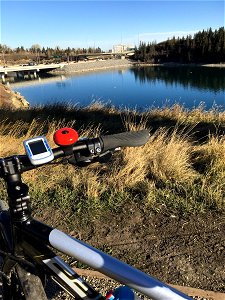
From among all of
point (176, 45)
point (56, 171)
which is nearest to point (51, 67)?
point (176, 45)

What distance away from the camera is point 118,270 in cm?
140

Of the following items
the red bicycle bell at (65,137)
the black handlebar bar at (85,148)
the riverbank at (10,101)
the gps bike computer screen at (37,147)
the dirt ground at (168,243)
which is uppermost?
the red bicycle bell at (65,137)

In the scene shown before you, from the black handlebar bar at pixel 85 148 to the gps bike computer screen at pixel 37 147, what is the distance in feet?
0.25

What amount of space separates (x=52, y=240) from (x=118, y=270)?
334 mm

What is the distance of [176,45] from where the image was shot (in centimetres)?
11369

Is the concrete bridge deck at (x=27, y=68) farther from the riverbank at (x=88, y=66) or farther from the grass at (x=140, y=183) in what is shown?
the grass at (x=140, y=183)

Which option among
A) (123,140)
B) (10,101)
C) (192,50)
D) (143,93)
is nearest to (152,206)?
(123,140)

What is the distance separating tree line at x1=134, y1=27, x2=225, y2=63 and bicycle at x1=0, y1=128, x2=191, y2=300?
96482 millimetres

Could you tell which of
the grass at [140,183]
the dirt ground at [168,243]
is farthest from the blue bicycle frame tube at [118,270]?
the grass at [140,183]

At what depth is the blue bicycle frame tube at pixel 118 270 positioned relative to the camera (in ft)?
4.43

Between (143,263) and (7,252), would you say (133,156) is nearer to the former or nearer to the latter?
(143,263)

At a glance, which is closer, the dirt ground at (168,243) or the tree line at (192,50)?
the dirt ground at (168,243)

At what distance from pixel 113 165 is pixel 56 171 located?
90 cm

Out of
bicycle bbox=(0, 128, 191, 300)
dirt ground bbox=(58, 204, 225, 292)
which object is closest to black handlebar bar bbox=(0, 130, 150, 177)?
bicycle bbox=(0, 128, 191, 300)
